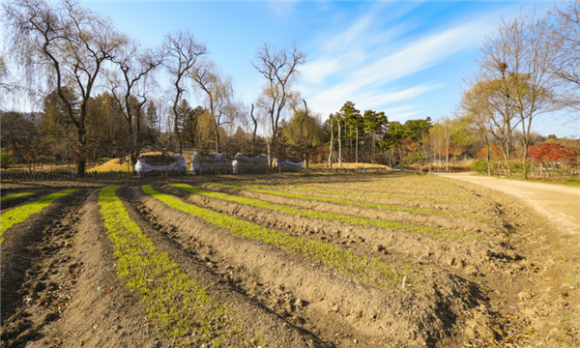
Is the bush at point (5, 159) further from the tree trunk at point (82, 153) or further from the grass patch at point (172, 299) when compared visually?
the grass patch at point (172, 299)

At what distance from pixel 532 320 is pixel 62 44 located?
37311 mm

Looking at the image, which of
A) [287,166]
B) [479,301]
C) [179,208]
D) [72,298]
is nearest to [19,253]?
[72,298]

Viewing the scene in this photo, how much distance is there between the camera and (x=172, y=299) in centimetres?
417

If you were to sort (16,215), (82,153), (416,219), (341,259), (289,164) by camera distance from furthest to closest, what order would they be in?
(289,164) < (82,153) < (16,215) < (416,219) < (341,259)

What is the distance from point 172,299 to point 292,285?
2.19m

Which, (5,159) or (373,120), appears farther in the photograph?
(373,120)

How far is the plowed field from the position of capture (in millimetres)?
A: 3512

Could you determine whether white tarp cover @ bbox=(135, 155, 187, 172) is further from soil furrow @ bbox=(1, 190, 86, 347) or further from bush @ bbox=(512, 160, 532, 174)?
bush @ bbox=(512, 160, 532, 174)

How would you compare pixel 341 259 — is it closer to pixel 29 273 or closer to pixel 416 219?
pixel 416 219

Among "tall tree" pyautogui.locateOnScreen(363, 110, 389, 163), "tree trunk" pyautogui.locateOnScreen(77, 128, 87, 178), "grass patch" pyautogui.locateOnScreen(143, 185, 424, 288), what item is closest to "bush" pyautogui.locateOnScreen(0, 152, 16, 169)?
"tree trunk" pyautogui.locateOnScreen(77, 128, 87, 178)

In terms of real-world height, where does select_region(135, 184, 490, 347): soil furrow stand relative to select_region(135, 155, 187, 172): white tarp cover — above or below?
→ below

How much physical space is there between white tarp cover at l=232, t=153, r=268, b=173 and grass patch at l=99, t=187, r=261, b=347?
2999 cm

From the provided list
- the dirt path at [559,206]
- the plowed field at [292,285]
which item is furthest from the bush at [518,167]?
the plowed field at [292,285]

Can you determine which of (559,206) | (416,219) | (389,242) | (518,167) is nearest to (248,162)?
(416,219)
